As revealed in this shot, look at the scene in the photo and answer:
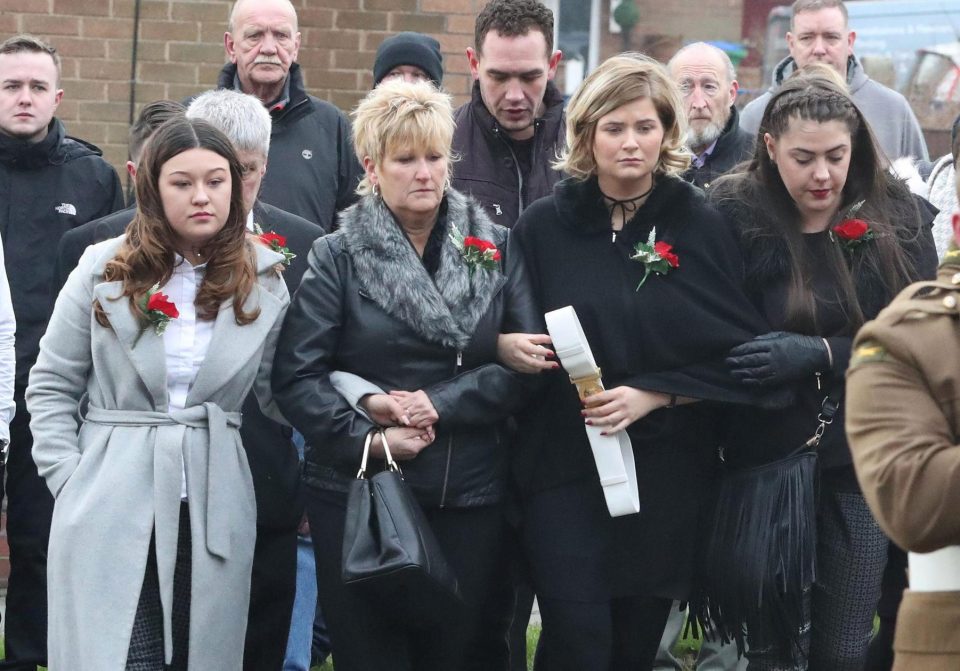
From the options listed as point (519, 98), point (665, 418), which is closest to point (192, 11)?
point (519, 98)

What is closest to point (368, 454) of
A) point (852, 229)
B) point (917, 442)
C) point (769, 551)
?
point (769, 551)

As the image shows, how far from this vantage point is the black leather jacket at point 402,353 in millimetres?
3957

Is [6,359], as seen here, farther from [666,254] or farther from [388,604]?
[666,254]

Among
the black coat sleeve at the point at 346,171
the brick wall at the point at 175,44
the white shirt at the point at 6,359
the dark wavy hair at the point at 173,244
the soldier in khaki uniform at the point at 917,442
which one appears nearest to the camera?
the soldier in khaki uniform at the point at 917,442

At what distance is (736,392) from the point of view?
4004mm

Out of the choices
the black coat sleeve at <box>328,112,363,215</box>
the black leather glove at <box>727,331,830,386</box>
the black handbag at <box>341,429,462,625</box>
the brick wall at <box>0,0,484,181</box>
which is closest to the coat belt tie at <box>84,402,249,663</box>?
the black handbag at <box>341,429,462,625</box>

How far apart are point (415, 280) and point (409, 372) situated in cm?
25

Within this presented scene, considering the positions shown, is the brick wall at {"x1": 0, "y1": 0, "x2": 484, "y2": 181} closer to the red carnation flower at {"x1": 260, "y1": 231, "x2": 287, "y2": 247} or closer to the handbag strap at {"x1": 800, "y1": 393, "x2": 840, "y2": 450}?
the red carnation flower at {"x1": 260, "y1": 231, "x2": 287, "y2": 247}

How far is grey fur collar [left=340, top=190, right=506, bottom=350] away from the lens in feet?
13.0

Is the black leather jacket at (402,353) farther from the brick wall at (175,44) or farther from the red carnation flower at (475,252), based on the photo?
the brick wall at (175,44)

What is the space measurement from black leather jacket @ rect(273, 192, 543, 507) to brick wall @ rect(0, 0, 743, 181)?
3352 millimetres

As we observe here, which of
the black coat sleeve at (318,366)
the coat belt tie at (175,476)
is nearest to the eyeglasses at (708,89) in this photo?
the black coat sleeve at (318,366)

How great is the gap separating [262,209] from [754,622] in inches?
77.9

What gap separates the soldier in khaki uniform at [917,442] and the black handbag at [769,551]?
1.38 metres
